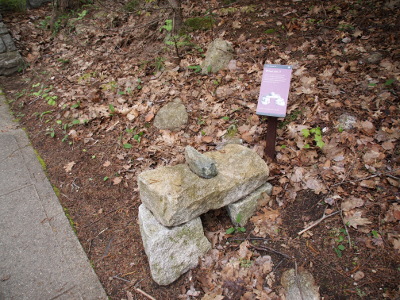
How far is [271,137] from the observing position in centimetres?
311

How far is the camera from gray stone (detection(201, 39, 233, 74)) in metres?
4.68

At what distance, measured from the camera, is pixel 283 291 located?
2.37m

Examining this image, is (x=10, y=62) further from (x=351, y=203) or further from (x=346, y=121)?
(x=351, y=203)

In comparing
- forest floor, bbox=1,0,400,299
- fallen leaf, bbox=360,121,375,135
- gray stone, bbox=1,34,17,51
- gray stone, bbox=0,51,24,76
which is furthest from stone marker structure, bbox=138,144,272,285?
gray stone, bbox=1,34,17,51

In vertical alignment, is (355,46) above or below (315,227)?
above

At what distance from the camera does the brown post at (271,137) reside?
2989 mm

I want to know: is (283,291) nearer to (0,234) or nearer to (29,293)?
(29,293)

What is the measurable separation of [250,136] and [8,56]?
6.64m

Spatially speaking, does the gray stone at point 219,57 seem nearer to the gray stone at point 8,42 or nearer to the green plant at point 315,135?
the green plant at point 315,135

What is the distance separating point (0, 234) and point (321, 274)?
11.7 ft

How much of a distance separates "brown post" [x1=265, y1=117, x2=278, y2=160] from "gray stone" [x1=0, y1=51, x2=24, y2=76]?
680cm

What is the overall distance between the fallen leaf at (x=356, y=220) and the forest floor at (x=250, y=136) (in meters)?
0.01

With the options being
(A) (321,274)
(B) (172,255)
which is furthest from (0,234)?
(A) (321,274)

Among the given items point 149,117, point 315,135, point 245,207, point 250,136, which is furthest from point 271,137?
point 149,117
